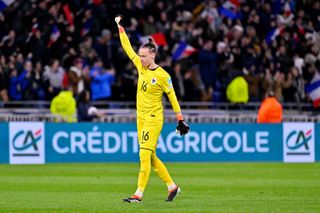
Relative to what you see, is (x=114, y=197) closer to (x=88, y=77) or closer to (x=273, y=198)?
(x=273, y=198)

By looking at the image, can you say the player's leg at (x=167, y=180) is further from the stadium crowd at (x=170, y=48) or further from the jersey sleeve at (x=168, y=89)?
the stadium crowd at (x=170, y=48)

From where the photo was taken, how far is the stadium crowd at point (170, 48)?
30172mm

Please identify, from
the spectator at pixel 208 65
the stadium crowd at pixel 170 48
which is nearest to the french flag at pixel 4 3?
the stadium crowd at pixel 170 48

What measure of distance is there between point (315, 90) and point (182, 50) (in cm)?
503

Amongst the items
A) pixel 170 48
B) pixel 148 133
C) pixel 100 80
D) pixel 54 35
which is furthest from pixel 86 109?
pixel 148 133

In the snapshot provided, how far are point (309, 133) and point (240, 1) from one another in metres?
6.92

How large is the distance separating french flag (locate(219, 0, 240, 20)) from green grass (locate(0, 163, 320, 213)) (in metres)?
7.85

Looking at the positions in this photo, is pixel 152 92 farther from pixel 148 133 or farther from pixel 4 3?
pixel 4 3

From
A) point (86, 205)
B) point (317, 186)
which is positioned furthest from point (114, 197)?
point (317, 186)

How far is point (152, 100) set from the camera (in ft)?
51.3

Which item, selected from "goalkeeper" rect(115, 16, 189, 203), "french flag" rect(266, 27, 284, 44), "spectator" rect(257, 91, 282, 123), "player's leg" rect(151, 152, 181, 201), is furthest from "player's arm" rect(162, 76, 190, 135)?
"french flag" rect(266, 27, 284, 44)

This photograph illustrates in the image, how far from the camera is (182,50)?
32125 mm

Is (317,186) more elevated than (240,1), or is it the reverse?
(240,1)

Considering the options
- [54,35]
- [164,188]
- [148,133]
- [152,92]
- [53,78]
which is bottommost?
[164,188]
